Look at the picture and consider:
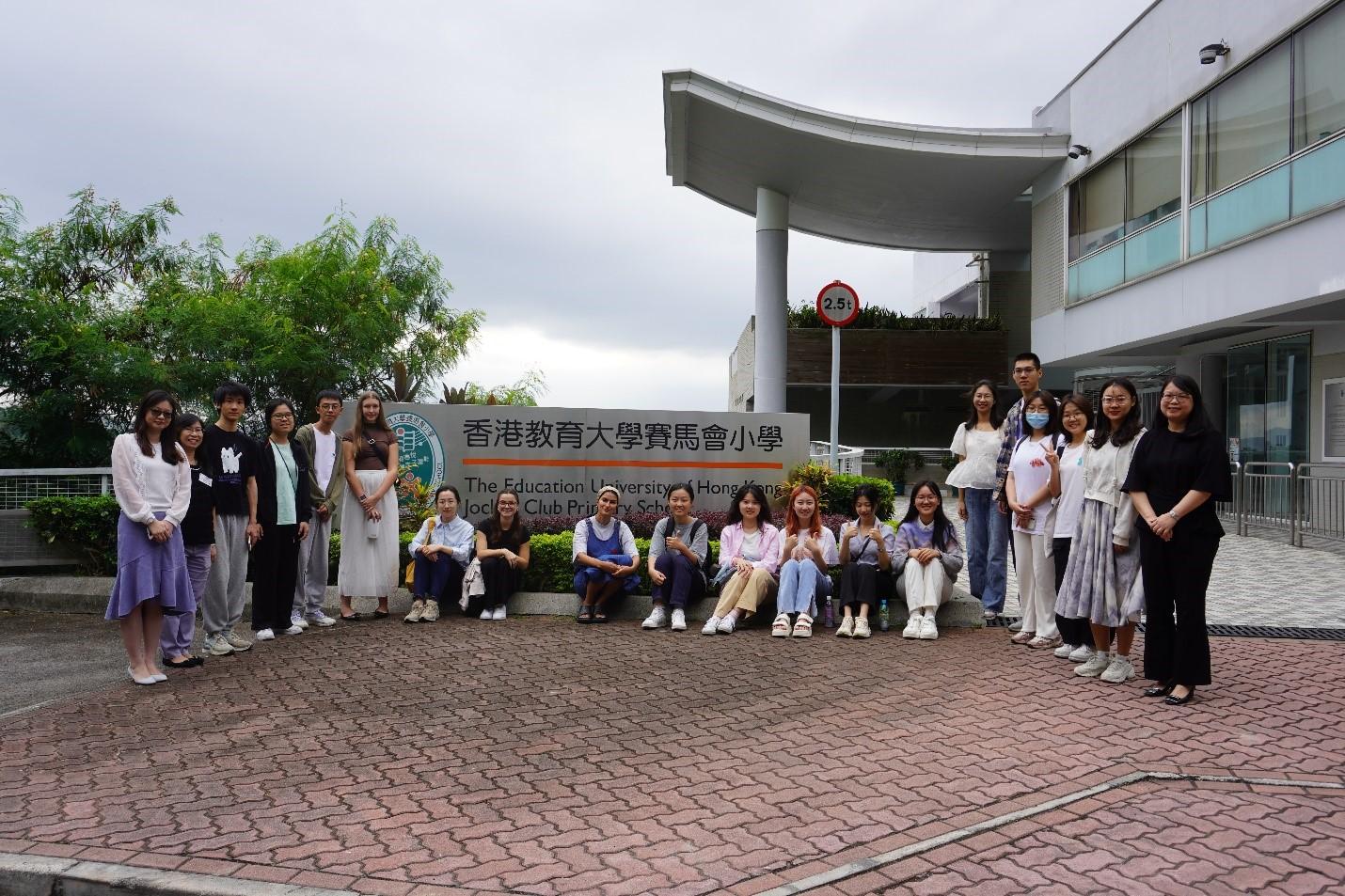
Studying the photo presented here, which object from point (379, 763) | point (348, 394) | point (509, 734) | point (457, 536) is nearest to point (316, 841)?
point (379, 763)

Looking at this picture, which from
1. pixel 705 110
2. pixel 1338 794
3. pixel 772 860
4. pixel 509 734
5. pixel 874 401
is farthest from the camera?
pixel 874 401

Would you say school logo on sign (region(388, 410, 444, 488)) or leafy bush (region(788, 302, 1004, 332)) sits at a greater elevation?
leafy bush (region(788, 302, 1004, 332))

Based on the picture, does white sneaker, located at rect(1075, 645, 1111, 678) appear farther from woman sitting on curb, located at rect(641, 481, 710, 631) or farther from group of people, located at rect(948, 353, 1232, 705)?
woman sitting on curb, located at rect(641, 481, 710, 631)

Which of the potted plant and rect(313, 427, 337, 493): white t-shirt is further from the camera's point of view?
the potted plant

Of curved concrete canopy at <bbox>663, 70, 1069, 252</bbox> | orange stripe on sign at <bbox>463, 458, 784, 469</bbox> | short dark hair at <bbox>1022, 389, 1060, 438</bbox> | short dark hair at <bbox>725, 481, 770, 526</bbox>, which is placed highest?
curved concrete canopy at <bbox>663, 70, 1069, 252</bbox>

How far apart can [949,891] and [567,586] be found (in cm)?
600

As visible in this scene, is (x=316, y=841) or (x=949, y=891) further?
(x=316, y=841)

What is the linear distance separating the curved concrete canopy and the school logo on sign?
9.75m

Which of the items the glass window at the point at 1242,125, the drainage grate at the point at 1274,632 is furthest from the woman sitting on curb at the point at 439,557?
the glass window at the point at 1242,125

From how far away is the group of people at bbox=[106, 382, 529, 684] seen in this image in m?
6.37

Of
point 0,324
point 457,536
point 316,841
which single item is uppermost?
point 0,324

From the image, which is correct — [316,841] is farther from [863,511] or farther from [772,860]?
[863,511]

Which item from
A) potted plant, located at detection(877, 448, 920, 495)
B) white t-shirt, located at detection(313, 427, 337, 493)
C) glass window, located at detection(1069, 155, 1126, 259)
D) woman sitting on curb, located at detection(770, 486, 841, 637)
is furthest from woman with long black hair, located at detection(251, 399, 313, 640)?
potted plant, located at detection(877, 448, 920, 495)

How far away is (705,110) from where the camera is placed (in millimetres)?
18750
